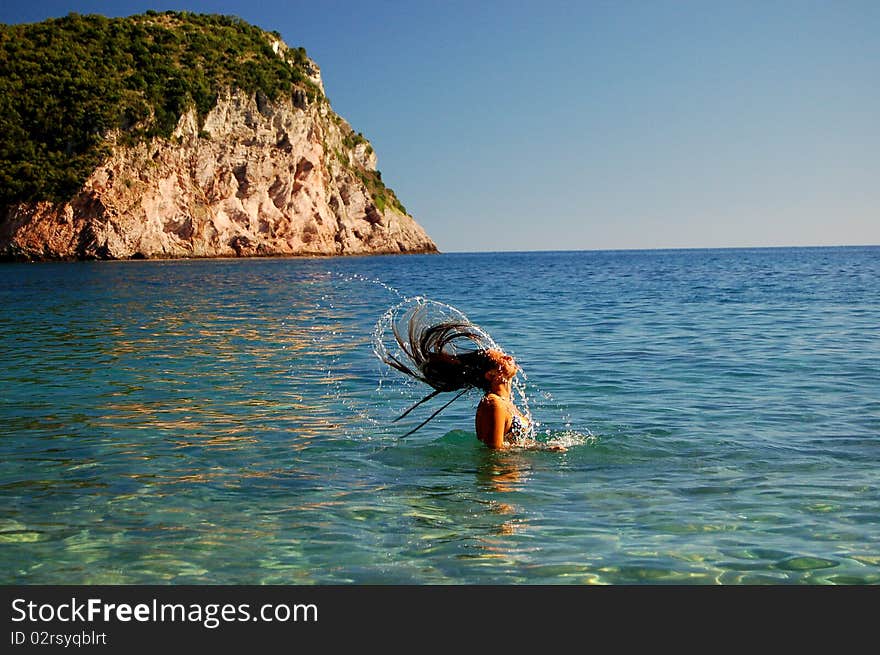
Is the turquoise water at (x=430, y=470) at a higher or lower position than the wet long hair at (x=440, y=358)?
lower

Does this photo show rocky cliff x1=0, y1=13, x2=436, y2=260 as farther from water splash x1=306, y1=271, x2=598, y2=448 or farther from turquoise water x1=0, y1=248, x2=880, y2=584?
water splash x1=306, y1=271, x2=598, y2=448

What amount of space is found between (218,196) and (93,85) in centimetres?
1725

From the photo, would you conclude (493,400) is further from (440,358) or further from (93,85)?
(93,85)

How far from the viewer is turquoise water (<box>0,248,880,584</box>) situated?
5652mm

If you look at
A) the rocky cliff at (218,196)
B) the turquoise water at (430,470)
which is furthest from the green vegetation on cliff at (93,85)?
the turquoise water at (430,470)

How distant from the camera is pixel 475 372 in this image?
8.26 m

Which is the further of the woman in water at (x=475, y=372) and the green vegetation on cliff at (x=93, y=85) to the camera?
the green vegetation on cliff at (x=93, y=85)

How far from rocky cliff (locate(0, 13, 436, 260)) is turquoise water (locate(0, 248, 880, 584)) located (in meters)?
69.0

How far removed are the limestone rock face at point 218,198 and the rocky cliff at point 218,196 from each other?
0.38ft

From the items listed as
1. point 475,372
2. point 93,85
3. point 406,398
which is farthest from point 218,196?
point 475,372

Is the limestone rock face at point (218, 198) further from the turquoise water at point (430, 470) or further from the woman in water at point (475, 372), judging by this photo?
the woman in water at point (475, 372)

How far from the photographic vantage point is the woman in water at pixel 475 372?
8094 millimetres

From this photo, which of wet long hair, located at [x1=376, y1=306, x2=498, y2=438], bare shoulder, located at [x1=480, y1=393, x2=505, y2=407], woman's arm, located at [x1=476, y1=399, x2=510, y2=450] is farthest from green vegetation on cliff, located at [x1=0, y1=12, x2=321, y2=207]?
bare shoulder, located at [x1=480, y1=393, x2=505, y2=407]
